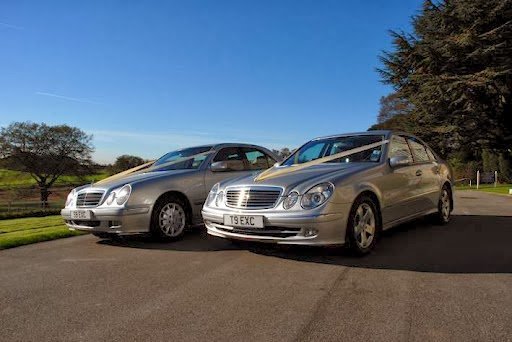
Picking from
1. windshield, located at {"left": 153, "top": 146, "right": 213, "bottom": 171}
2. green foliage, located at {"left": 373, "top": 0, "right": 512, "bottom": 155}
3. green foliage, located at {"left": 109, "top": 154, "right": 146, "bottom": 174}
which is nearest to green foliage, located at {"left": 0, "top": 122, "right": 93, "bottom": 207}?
green foliage, located at {"left": 109, "top": 154, "right": 146, "bottom": 174}

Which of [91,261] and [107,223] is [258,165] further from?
[91,261]

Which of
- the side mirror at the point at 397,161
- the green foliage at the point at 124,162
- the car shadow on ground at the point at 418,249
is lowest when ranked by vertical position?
the car shadow on ground at the point at 418,249

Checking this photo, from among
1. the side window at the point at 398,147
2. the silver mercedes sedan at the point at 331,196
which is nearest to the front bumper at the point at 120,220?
the silver mercedes sedan at the point at 331,196

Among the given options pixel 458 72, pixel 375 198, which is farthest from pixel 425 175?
pixel 458 72

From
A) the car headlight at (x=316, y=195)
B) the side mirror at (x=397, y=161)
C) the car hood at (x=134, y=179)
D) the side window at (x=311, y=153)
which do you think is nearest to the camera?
the car headlight at (x=316, y=195)

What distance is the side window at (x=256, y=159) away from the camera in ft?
27.0

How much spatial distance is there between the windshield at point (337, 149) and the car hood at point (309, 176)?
1.22 ft

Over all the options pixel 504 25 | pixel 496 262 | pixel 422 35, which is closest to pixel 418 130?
pixel 422 35

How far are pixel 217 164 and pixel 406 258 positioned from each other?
3380 mm

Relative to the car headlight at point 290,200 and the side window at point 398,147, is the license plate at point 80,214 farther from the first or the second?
the side window at point 398,147

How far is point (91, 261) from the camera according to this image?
5.31 m

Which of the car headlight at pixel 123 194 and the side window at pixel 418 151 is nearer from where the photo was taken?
the car headlight at pixel 123 194

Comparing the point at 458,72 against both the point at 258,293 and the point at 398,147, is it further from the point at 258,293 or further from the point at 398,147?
the point at 258,293

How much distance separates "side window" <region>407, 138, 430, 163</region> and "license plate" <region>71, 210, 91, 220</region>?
4980 mm
